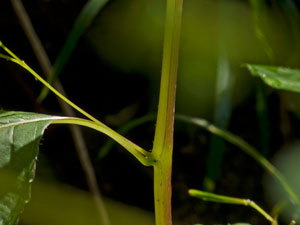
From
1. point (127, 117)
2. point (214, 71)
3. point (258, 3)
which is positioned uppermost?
point (258, 3)

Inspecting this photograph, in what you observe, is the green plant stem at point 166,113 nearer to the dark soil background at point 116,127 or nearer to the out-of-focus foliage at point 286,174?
the out-of-focus foliage at point 286,174

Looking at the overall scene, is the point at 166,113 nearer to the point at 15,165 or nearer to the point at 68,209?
the point at 15,165

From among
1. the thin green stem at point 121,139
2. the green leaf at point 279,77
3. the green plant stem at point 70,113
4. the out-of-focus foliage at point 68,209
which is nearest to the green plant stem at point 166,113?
the thin green stem at point 121,139

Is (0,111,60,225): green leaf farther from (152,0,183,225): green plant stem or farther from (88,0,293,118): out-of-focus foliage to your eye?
(88,0,293,118): out-of-focus foliage

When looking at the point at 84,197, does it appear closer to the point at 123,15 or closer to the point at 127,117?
the point at 127,117

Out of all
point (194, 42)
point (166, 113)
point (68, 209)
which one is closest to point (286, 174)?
point (194, 42)

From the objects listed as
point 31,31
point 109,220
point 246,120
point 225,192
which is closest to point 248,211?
point 225,192

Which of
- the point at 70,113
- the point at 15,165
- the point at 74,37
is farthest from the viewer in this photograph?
the point at 70,113
